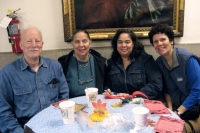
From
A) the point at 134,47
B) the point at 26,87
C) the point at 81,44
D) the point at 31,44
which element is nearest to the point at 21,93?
the point at 26,87

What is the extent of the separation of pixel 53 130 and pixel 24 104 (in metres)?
0.53

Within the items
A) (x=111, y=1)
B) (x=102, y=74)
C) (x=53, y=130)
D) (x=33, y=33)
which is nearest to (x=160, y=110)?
(x=53, y=130)

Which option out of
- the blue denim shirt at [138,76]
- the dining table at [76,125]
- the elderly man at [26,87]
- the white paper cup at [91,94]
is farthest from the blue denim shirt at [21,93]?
the blue denim shirt at [138,76]

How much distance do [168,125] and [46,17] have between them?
175cm

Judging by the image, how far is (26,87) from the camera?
149 centimetres

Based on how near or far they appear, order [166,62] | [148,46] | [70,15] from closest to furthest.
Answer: [166,62]
[70,15]
[148,46]

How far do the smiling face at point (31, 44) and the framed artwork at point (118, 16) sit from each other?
2.32ft

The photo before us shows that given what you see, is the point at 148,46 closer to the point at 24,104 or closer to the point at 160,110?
the point at 160,110

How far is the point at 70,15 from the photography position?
222 centimetres

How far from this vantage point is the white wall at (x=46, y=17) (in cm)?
219

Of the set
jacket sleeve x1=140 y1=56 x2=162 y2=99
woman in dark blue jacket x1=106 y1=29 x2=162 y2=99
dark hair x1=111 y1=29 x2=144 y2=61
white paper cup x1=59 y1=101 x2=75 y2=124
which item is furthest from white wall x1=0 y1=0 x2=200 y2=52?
white paper cup x1=59 y1=101 x2=75 y2=124

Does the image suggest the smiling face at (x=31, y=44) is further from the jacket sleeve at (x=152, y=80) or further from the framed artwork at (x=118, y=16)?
the jacket sleeve at (x=152, y=80)

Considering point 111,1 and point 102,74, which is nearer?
point 102,74

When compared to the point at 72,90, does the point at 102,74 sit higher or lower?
higher
